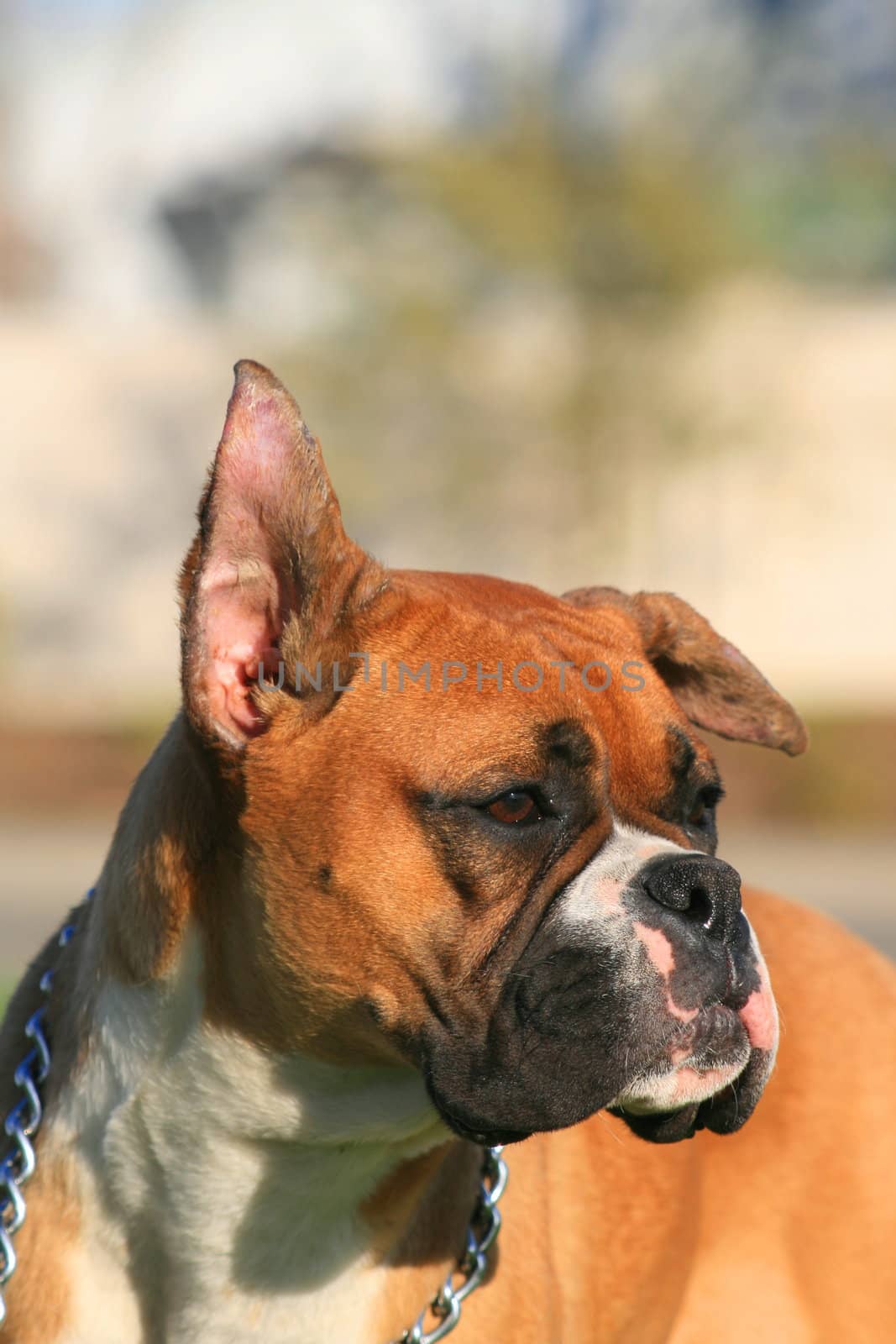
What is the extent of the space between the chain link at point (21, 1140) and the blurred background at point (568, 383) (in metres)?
10.9

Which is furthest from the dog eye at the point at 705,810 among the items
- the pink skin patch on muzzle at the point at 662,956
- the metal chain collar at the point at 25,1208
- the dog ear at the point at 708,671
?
the metal chain collar at the point at 25,1208

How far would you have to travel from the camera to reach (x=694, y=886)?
288 cm

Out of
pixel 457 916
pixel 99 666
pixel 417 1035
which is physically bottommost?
pixel 99 666

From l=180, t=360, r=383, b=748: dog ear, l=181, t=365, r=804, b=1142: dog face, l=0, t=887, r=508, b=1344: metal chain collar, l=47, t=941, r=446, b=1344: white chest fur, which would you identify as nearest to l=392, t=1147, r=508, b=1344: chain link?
l=0, t=887, r=508, b=1344: metal chain collar

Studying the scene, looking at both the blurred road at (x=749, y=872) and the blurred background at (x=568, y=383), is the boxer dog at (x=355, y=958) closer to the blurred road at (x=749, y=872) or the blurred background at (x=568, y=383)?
the blurred road at (x=749, y=872)

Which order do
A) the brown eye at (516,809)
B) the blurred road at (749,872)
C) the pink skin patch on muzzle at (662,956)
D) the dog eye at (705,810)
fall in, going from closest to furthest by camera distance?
the pink skin patch on muzzle at (662,956) < the brown eye at (516,809) < the dog eye at (705,810) < the blurred road at (749,872)

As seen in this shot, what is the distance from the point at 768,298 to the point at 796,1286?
16685mm

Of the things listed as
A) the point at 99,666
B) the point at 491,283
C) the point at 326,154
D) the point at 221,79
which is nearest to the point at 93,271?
the point at 221,79

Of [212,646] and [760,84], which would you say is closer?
[212,646]

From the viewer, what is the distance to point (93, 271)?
3170cm

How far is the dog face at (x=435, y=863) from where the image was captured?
9.38 ft

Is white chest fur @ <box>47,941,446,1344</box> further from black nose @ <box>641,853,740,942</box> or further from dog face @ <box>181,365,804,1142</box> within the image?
black nose @ <box>641,853,740,942</box>

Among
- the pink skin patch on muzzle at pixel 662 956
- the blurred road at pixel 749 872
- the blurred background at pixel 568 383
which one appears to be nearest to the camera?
the pink skin patch on muzzle at pixel 662 956

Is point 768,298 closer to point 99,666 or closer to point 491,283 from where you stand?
point 491,283
